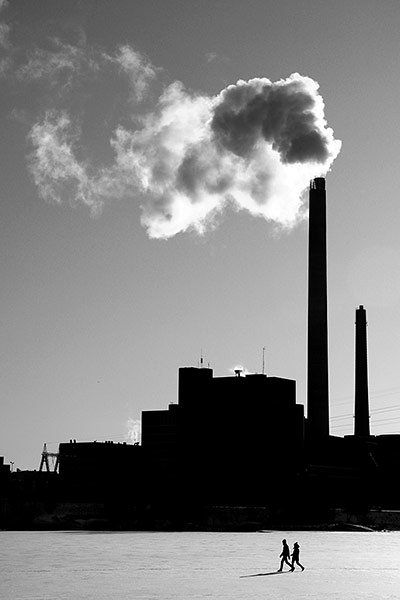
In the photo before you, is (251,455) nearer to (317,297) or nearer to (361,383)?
(361,383)

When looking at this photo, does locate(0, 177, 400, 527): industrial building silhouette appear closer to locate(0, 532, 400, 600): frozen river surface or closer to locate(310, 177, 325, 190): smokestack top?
locate(310, 177, 325, 190): smokestack top

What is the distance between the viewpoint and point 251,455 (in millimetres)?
152000

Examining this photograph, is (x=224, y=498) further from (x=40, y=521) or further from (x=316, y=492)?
(x=40, y=521)

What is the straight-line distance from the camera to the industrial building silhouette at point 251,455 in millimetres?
110000

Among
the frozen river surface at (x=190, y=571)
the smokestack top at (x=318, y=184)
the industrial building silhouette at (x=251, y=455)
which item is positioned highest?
the smokestack top at (x=318, y=184)

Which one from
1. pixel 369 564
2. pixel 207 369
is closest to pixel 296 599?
pixel 369 564

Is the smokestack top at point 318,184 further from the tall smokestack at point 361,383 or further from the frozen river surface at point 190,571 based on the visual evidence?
the frozen river surface at point 190,571

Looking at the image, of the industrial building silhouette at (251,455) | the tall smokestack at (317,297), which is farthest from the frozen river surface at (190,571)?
the industrial building silhouette at (251,455)

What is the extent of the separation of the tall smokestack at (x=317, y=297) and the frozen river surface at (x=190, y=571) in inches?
1404

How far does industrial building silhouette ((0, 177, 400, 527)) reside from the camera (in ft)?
361

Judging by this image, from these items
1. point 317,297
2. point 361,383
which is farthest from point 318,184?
point 361,383

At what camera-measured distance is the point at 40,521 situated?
108625mm

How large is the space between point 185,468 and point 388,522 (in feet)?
158

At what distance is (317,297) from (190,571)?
64221 mm
